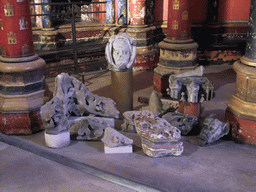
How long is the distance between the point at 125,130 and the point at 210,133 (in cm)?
108

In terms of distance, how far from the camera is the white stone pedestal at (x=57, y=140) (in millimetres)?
3619

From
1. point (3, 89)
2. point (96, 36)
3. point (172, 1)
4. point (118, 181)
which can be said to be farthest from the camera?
point (96, 36)

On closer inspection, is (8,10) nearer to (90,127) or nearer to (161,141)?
(90,127)

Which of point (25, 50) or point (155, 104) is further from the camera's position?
point (155, 104)

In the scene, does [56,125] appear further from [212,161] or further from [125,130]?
[212,161]

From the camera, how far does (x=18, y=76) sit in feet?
13.0

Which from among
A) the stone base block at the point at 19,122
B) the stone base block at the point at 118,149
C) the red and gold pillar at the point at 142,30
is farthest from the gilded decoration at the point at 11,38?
the red and gold pillar at the point at 142,30

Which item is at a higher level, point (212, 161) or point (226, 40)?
point (226, 40)

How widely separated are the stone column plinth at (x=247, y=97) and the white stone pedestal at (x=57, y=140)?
2.00 metres

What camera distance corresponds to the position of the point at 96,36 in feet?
27.7

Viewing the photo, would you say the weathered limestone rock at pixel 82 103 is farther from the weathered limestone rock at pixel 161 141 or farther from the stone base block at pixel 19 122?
the weathered limestone rock at pixel 161 141

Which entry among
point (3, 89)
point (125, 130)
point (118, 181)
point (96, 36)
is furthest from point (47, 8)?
point (118, 181)

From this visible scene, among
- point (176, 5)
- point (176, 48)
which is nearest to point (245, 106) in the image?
point (176, 48)

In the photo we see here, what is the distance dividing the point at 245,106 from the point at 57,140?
219 cm
